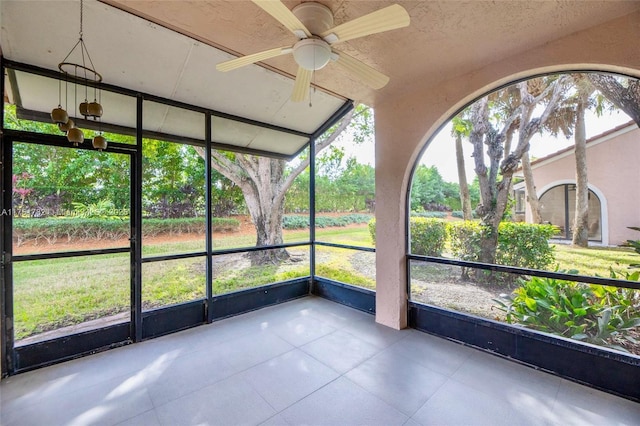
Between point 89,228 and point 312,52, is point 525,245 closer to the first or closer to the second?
point 312,52

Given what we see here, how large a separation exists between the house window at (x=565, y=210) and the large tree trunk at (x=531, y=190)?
0.18 ft

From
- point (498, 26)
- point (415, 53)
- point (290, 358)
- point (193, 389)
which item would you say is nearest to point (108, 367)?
point (193, 389)

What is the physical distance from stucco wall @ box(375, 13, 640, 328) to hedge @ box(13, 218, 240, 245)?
8.13 feet

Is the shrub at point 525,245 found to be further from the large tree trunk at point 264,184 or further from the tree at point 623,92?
the large tree trunk at point 264,184

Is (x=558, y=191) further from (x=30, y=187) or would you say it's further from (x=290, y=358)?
(x=30, y=187)

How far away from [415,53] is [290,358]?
10.1ft

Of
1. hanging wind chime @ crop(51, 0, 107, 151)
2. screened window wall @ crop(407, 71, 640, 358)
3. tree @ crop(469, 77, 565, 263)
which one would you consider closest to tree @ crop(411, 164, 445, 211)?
screened window wall @ crop(407, 71, 640, 358)

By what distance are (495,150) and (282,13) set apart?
4015 mm

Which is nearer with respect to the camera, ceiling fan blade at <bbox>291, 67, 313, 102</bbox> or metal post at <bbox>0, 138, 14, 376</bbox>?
ceiling fan blade at <bbox>291, 67, 313, 102</bbox>

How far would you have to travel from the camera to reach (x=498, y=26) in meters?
1.93

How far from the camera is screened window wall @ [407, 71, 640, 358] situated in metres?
2.52

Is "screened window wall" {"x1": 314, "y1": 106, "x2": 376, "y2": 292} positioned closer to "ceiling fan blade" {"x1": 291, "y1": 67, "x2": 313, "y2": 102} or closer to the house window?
"ceiling fan blade" {"x1": 291, "y1": 67, "x2": 313, "y2": 102}

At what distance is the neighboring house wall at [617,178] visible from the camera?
284 centimetres

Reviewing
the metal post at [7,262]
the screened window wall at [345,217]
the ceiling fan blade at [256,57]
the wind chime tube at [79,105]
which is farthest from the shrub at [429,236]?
the metal post at [7,262]
